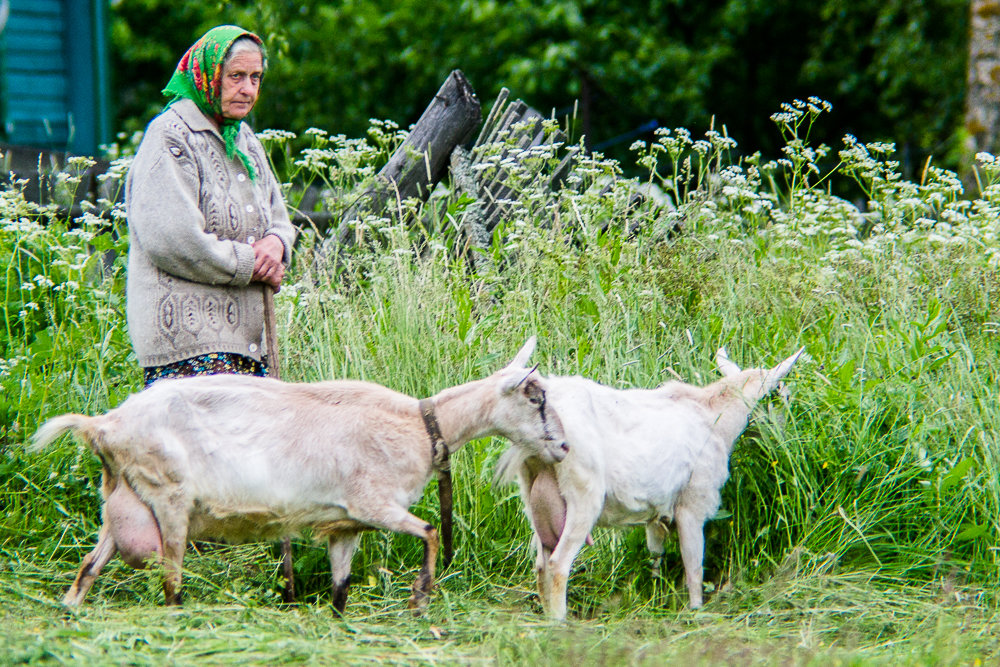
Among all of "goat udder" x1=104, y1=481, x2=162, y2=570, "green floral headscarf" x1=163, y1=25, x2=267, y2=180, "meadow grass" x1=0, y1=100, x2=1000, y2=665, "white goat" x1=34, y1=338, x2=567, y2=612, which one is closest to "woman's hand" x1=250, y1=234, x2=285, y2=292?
"green floral headscarf" x1=163, y1=25, x2=267, y2=180

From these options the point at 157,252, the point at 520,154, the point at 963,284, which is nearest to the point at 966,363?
the point at 963,284

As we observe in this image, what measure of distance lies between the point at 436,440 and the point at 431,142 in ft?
9.39

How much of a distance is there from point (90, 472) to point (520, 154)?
2.69 meters

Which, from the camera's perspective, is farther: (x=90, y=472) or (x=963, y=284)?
(x=963, y=284)

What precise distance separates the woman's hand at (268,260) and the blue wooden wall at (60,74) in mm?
7627

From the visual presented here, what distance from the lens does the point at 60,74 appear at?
11.6 meters

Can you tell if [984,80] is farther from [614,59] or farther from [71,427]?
[71,427]

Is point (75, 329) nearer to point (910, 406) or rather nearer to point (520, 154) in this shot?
point (520, 154)

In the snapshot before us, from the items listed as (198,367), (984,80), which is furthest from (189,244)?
(984,80)

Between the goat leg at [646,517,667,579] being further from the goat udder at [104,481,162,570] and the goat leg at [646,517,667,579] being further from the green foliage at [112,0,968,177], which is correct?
the green foliage at [112,0,968,177]

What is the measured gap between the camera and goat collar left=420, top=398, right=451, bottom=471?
4164 millimetres

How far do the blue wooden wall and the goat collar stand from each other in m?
8.30

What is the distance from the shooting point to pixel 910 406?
5.00 metres

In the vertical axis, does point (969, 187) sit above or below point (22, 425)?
above
